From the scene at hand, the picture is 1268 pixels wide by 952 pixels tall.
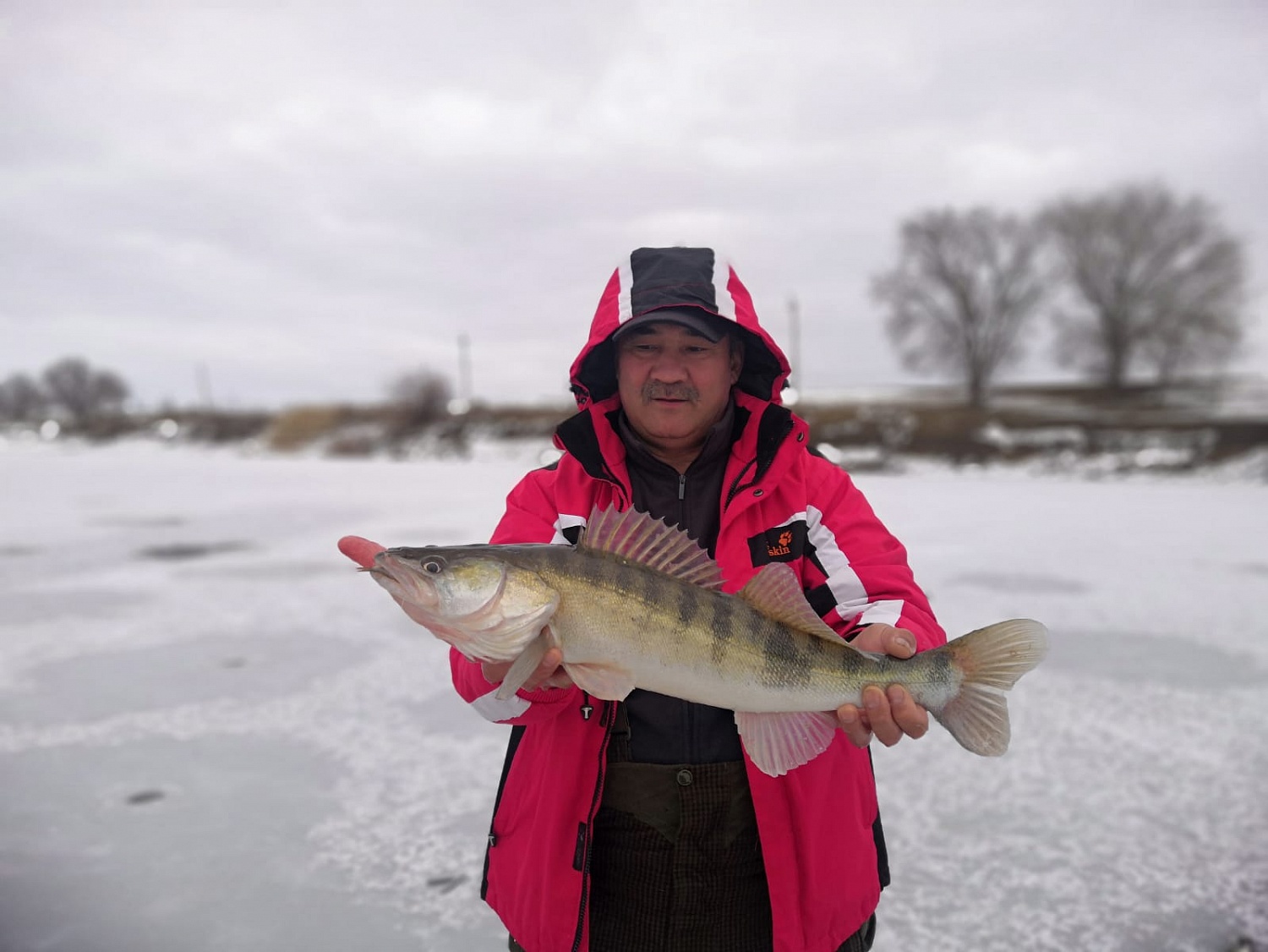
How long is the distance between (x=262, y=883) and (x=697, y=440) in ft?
8.24

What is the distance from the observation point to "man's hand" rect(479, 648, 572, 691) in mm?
1958

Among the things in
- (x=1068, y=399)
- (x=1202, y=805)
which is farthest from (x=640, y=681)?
(x=1068, y=399)

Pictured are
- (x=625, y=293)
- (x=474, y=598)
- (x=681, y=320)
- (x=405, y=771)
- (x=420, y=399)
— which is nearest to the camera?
(x=474, y=598)

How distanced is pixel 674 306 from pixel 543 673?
102 centimetres

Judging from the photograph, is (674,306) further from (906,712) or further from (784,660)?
(906,712)

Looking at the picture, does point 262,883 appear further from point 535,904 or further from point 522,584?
point 522,584

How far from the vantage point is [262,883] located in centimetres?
334

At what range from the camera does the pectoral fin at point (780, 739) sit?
1976 mm

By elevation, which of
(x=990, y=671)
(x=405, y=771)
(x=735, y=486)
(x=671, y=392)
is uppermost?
(x=671, y=392)

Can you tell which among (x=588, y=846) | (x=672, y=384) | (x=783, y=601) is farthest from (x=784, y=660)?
(x=672, y=384)

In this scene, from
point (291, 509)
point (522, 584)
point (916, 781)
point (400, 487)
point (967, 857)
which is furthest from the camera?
point (400, 487)

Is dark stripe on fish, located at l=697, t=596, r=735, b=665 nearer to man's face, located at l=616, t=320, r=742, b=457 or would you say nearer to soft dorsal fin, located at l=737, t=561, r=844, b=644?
soft dorsal fin, located at l=737, t=561, r=844, b=644

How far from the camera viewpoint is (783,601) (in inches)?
80.7

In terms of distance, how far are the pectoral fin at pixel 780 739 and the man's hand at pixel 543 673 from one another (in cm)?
43
